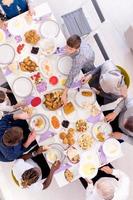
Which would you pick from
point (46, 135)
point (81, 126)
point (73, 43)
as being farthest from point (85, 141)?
point (73, 43)

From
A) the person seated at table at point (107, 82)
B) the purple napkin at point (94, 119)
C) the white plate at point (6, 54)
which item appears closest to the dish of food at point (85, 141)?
the purple napkin at point (94, 119)

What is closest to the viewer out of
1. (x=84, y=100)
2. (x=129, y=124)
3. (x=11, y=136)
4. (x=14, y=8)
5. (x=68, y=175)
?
(x=11, y=136)

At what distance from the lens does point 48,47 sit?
351 centimetres

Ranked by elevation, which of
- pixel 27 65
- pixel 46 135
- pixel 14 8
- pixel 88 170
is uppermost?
pixel 14 8

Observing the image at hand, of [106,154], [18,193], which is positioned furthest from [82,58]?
[18,193]

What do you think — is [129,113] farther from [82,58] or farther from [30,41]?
[30,41]

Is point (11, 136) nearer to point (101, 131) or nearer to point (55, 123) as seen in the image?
point (55, 123)

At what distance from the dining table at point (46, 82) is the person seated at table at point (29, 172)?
7cm

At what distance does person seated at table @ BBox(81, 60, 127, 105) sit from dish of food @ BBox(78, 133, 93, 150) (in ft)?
1.55

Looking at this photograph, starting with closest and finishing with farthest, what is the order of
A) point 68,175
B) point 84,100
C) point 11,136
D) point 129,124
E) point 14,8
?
point 11,136 → point 129,124 → point 68,175 → point 84,100 → point 14,8

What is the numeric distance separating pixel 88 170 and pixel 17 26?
149cm

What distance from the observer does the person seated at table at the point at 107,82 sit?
11.3 ft

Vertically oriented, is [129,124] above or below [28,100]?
below

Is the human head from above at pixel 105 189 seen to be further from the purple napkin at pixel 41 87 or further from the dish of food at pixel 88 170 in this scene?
the purple napkin at pixel 41 87
